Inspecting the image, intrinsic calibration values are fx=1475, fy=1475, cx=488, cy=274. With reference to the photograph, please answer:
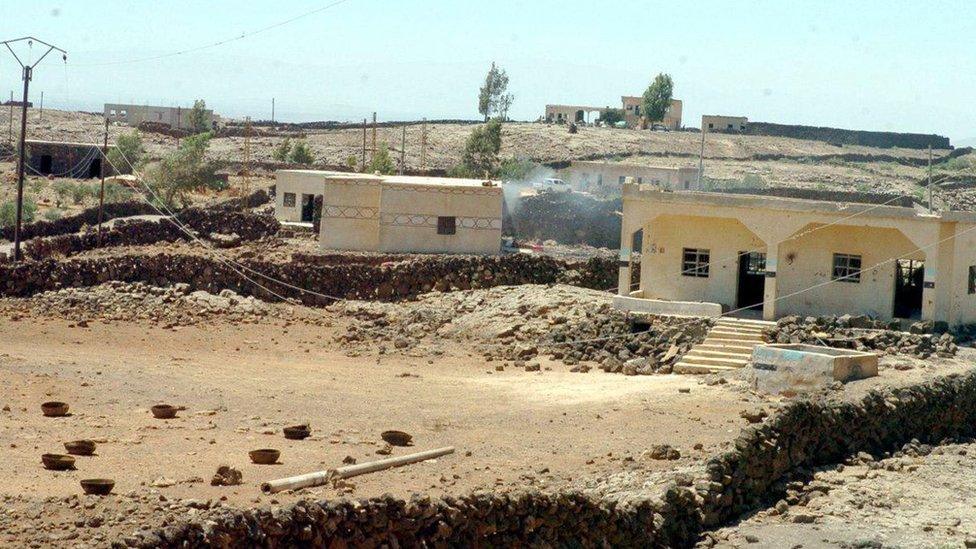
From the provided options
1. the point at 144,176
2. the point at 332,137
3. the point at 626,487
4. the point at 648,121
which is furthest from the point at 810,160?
the point at 626,487

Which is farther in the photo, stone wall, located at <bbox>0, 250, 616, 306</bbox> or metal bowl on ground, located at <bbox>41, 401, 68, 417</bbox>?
stone wall, located at <bbox>0, 250, 616, 306</bbox>

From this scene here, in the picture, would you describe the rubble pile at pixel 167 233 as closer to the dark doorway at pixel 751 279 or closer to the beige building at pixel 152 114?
the dark doorway at pixel 751 279

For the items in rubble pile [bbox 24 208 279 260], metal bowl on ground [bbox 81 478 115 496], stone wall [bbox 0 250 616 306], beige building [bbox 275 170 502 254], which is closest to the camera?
metal bowl on ground [bbox 81 478 115 496]

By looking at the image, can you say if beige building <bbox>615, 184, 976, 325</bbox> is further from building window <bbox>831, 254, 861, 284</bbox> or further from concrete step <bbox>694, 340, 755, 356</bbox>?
concrete step <bbox>694, 340, 755, 356</bbox>

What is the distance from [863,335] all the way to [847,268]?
325 cm

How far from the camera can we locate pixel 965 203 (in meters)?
65.9

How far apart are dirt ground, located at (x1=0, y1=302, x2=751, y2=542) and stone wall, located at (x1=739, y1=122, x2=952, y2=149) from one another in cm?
6603

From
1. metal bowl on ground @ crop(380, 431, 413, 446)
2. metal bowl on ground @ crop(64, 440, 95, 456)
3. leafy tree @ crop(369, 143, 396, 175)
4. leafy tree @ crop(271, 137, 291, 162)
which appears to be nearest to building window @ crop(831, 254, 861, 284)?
metal bowl on ground @ crop(380, 431, 413, 446)

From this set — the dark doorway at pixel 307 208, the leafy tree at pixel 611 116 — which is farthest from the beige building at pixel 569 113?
the dark doorway at pixel 307 208

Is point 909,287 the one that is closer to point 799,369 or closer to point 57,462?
point 799,369

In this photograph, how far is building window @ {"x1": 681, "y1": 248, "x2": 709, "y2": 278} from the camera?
119ft

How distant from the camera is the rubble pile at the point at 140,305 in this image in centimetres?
3584

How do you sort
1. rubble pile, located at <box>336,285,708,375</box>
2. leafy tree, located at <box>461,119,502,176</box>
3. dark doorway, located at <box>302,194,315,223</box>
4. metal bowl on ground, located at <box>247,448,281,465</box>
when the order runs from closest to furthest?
metal bowl on ground, located at <box>247,448,281,465</box>
rubble pile, located at <box>336,285,708,375</box>
dark doorway, located at <box>302,194,315,223</box>
leafy tree, located at <box>461,119,502,176</box>

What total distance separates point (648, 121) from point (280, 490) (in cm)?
8792
